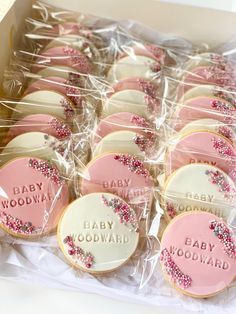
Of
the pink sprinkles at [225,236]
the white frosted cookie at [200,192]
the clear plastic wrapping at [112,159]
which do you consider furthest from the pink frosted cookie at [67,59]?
→ the pink sprinkles at [225,236]

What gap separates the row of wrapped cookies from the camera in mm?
929

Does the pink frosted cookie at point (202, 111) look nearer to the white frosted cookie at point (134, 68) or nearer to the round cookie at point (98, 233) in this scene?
the white frosted cookie at point (134, 68)

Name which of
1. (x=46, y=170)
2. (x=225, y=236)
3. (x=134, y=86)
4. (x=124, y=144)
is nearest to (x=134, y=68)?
(x=134, y=86)

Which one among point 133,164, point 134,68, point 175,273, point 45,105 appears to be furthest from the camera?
point 134,68

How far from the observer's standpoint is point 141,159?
3.48 ft

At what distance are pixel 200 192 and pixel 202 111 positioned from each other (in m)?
0.24

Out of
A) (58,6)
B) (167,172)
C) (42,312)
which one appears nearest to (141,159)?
(167,172)

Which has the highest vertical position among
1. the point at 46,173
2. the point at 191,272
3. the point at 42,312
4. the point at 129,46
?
the point at 129,46

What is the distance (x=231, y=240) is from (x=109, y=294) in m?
0.26

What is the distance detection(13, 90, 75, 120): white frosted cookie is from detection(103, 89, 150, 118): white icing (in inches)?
3.5

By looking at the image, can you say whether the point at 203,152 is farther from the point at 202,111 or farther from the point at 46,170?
the point at 46,170

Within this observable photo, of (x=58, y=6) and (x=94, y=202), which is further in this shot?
(x=58, y=6)

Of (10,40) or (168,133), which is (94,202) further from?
(10,40)

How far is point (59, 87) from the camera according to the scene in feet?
3.91
